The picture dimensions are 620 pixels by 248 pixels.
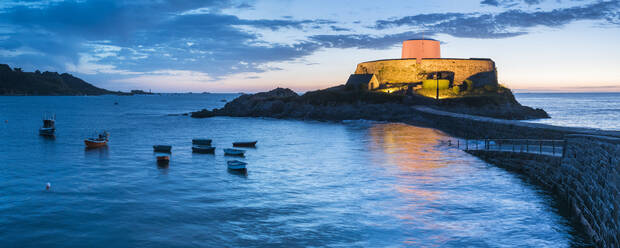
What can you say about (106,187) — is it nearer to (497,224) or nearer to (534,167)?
(497,224)

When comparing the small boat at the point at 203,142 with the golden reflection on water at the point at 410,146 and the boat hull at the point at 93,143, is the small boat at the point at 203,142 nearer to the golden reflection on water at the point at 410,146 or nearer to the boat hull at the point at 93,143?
the boat hull at the point at 93,143

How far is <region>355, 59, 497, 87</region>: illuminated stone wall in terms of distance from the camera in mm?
76812

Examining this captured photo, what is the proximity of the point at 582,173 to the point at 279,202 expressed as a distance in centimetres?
1171

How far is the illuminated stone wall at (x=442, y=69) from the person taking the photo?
76.8 m

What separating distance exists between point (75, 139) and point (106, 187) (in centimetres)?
2863

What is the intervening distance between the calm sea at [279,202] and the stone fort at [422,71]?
141 feet

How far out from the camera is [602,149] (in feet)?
39.0

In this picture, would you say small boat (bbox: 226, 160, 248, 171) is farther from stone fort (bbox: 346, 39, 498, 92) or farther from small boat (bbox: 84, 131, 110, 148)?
stone fort (bbox: 346, 39, 498, 92)

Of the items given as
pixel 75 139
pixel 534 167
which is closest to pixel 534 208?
pixel 534 167

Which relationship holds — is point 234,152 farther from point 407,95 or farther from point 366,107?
point 407,95

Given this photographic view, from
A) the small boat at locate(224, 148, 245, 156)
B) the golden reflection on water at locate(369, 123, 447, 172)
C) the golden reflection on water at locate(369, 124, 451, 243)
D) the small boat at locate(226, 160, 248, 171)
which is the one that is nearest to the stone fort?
the golden reflection on water at locate(369, 123, 447, 172)

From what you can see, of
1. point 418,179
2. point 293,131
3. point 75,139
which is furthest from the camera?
point 293,131

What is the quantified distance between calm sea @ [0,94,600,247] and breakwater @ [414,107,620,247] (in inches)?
29.8

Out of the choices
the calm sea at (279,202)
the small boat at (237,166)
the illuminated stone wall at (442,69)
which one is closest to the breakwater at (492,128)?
the calm sea at (279,202)
